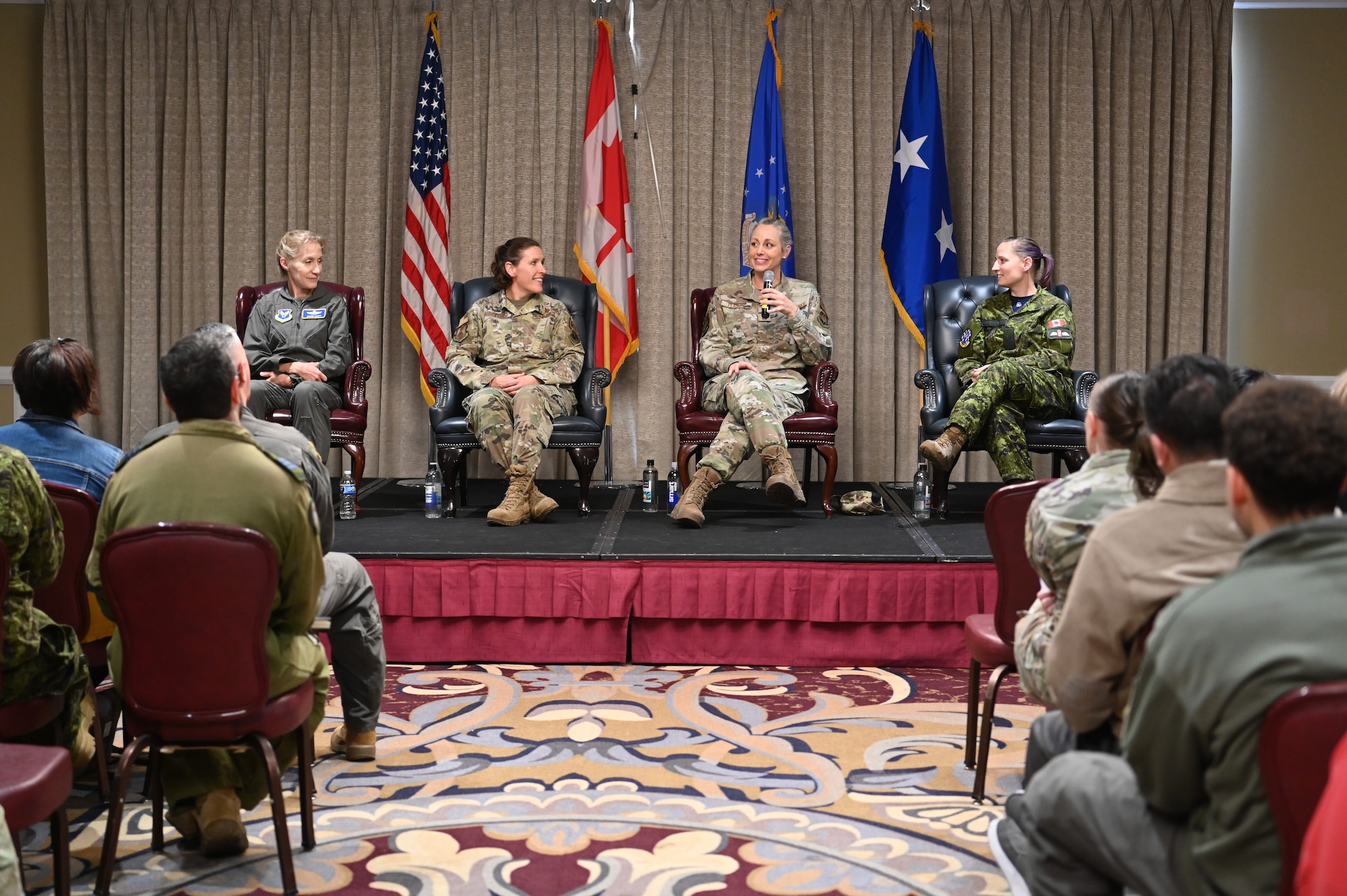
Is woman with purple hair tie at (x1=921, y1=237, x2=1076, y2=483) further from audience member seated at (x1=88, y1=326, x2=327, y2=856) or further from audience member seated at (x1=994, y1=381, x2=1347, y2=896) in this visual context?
audience member seated at (x1=994, y1=381, x2=1347, y2=896)

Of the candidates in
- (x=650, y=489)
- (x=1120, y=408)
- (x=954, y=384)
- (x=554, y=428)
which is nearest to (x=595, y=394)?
(x=554, y=428)

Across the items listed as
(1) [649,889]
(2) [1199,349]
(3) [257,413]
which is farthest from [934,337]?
(1) [649,889]

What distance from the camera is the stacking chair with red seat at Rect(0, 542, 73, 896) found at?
1.94 m

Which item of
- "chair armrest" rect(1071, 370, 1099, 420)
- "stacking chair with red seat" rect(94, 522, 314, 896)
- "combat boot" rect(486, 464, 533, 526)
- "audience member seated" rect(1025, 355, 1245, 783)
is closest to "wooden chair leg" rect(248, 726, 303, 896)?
"stacking chair with red seat" rect(94, 522, 314, 896)

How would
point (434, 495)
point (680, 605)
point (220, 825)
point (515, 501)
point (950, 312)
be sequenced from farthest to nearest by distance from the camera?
1. point (950, 312)
2. point (434, 495)
3. point (515, 501)
4. point (680, 605)
5. point (220, 825)

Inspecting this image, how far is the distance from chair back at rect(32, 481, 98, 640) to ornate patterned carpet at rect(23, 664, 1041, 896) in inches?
18.3

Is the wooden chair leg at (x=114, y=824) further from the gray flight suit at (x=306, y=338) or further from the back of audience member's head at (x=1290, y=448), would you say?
the gray flight suit at (x=306, y=338)

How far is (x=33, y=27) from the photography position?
22.7 ft

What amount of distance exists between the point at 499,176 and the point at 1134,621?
17.6ft

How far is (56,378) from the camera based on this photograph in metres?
2.91

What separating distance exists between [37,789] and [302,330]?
3949 mm

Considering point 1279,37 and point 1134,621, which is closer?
point 1134,621

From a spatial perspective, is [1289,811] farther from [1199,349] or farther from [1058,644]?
[1199,349]

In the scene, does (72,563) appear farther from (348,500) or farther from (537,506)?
(537,506)
